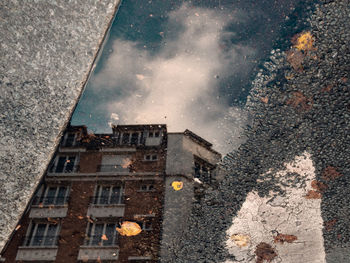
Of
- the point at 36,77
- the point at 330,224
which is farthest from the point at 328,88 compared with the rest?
the point at 36,77

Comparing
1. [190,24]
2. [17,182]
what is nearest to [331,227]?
[190,24]

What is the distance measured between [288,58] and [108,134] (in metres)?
2.40

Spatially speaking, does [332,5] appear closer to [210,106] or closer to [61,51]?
[210,106]

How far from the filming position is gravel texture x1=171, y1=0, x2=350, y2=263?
2459 mm

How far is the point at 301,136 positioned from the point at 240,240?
130 centimetres

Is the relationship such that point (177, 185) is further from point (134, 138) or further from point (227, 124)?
point (227, 124)

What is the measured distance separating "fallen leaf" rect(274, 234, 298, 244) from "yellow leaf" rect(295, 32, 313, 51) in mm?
2014

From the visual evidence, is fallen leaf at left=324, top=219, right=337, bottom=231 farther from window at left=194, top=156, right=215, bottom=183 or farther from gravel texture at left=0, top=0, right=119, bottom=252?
gravel texture at left=0, top=0, right=119, bottom=252

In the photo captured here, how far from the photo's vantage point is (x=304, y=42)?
8.39 ft

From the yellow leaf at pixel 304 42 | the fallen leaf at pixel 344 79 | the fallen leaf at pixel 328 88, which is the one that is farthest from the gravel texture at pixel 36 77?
the fallen leaf at pixel 344 79

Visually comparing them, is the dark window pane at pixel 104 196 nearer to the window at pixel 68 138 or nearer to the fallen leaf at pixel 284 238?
the window at pixel 68 138

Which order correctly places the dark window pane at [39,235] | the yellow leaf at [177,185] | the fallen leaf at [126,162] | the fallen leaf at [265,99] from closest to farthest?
the fallen leaf at [265,99] < the yellow leaf at [177,185] < the fallen leaf at [126,162] < the dark window pane at [39,235]

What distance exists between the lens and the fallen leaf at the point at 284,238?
2.58 metres

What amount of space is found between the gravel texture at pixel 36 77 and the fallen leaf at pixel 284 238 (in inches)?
106
